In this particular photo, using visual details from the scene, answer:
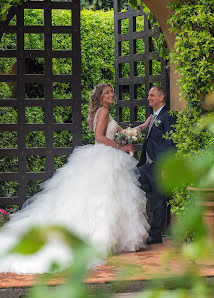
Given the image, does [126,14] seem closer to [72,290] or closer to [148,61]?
[148,61]

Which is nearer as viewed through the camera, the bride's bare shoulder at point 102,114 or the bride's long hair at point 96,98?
the bride's bare shoulder at point 102,114

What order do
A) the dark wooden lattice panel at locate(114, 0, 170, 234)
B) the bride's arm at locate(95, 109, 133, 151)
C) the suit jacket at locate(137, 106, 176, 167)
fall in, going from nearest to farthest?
the suit jacket at locate(137, 106, 176, 167), the bride's arm at locate(95, 109, 133, 151), the dark wooden lattice panel at locate(114, 0, 170, 234)

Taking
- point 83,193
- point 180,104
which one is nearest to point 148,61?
point 180,104

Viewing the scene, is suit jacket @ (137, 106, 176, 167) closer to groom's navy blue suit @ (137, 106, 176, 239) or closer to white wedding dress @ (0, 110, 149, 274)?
groom's navy blue suit @ (137, 106, 176, 239)

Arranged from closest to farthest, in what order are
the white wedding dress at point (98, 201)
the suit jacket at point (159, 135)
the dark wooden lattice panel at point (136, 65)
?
the white wedding dress at point (98, 201) < the suit jacket at point (159, 135) < the dark wooden lattice panel at point (136, 65)

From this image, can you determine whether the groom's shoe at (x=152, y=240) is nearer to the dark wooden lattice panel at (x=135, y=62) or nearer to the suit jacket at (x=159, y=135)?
the suit jacket at (x=159, y=135)

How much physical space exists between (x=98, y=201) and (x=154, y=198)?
28.8 inches

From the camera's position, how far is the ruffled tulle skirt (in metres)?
5.05

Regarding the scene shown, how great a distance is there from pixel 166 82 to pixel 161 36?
48cm

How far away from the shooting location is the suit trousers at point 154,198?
562 centimetres

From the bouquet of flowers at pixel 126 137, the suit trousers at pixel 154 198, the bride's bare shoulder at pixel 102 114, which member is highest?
the bride's bare shoulder at pixel 102 114

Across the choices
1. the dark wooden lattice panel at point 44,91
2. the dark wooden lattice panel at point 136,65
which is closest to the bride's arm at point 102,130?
the dark wooden lattice panel at point 44,91

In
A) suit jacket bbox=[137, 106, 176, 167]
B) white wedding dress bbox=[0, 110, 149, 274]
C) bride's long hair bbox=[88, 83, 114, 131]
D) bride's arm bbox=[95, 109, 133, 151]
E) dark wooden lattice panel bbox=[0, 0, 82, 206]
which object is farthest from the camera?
dark wooden lattice panel bbox=[0, 0, 82, 206]

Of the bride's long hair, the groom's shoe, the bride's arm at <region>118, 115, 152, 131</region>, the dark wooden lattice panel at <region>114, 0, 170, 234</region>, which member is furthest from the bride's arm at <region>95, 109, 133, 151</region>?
the groom's shoe
